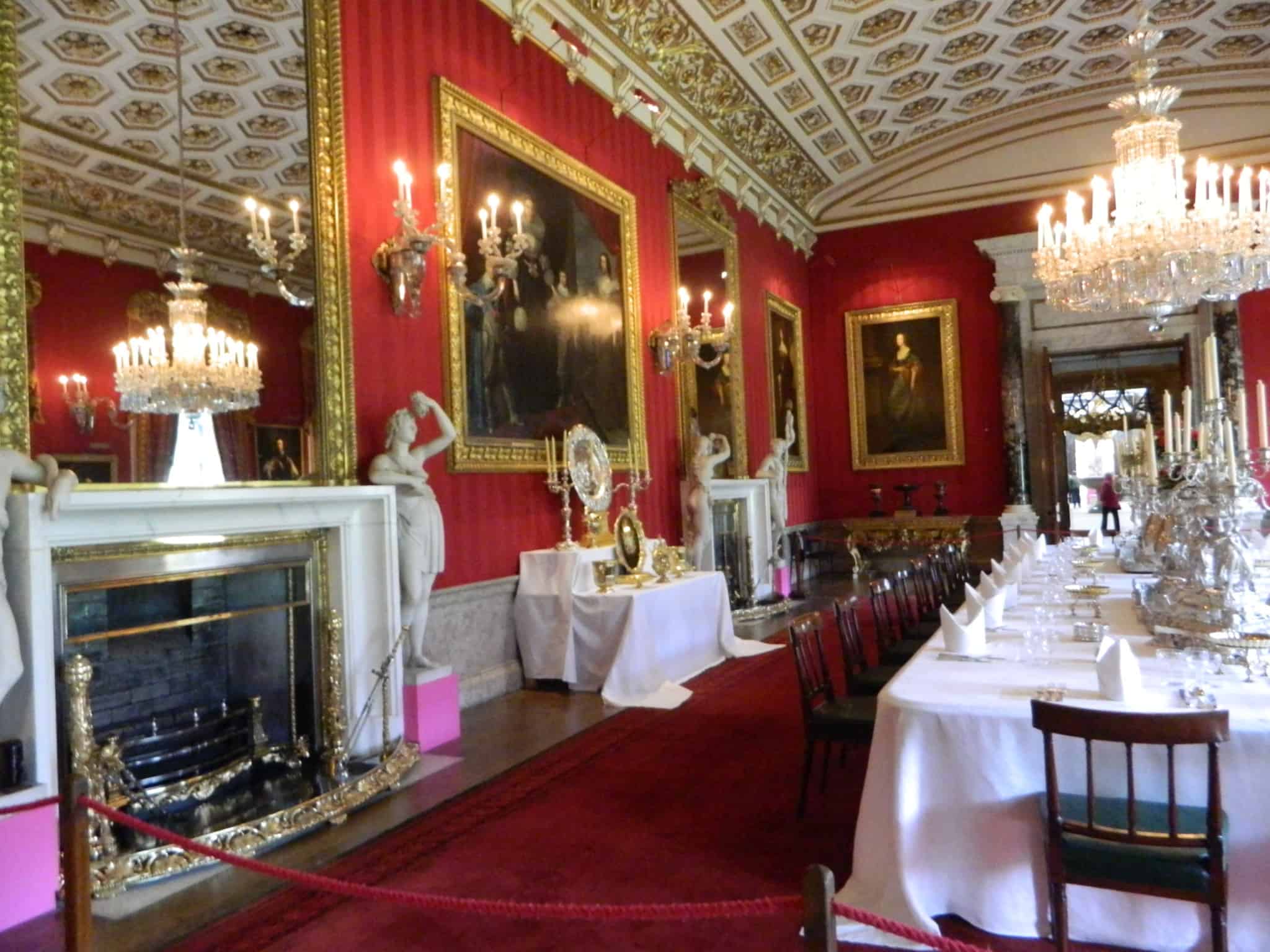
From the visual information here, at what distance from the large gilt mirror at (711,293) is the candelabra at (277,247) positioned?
17.8ft

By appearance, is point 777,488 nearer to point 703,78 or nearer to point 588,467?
point 588,467

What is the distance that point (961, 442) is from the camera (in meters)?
14.2

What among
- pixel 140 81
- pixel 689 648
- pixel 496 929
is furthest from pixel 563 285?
pixel 496 929

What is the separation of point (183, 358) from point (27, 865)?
2197 millimetres

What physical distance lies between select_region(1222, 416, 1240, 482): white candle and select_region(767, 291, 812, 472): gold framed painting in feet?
30.3

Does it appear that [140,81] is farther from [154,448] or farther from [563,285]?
[563,285]

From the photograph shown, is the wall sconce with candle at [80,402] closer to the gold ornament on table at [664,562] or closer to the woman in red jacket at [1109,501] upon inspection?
the gold ornament on table at [664,562]

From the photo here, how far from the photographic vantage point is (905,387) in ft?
48.0

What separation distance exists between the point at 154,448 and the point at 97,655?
3.04ft

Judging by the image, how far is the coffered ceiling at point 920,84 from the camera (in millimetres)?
9500

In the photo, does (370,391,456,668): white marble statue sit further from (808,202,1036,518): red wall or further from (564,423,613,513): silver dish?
(808,202,1036,518): red wall

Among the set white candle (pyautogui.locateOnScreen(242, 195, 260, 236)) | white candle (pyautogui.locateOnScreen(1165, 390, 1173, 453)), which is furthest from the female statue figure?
white candle (pyautogui.locateOnScreen(242, 195, 260, 236))

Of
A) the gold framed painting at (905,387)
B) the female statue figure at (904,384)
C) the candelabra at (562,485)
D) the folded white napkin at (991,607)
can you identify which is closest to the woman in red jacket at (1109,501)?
the gold framed painting at (905,387)

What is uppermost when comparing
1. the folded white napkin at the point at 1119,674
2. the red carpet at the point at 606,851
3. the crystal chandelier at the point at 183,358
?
the crystal chandelier at the point at 183,358
